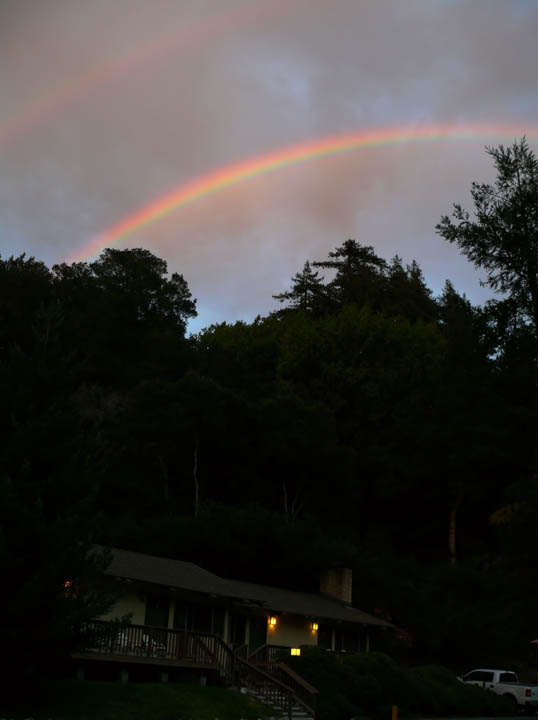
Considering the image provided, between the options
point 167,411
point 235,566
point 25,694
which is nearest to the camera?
point 25,694

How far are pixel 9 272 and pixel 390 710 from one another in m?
60.6

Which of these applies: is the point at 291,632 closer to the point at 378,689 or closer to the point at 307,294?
the point at 378,689

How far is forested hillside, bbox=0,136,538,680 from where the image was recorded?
800 inches

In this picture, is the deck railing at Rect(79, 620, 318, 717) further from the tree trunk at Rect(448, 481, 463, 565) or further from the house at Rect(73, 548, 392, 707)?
the tree trunk at Rect(448, 481, 463, 565)

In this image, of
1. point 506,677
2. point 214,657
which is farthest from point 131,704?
point 506,677

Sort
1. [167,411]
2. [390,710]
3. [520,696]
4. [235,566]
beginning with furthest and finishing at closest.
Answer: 1. [167,411]
2. [235,566]
3. [520,696]
4. [390,710]

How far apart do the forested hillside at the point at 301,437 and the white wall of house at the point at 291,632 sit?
8.88m

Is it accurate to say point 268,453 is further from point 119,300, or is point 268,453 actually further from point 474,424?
point 119,300

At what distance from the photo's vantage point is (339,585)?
47.1m

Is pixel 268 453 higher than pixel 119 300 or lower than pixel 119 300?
lower

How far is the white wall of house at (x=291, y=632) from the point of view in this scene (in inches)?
1508

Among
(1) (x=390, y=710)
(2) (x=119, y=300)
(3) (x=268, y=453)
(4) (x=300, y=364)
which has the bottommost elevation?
(1) (x=390, y=710)

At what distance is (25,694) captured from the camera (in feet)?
63.6

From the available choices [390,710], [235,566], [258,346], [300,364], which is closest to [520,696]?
[390,710]
